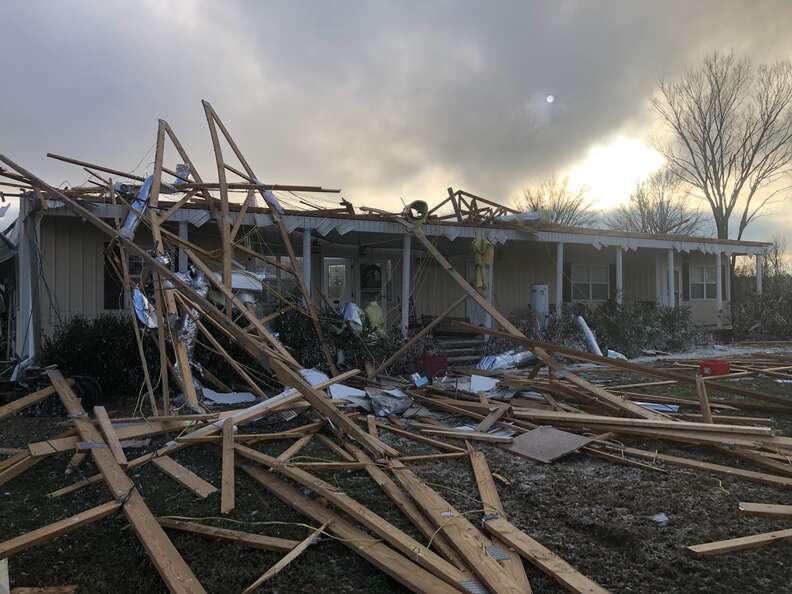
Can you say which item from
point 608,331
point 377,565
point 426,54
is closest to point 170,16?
point 426,54

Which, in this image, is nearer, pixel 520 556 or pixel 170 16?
pixel 520 556

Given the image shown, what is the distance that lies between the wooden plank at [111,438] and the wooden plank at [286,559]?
219cm

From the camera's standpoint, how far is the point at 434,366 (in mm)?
9273

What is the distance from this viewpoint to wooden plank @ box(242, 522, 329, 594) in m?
2.76

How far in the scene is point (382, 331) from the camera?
10.3m

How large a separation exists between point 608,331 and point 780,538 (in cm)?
1044

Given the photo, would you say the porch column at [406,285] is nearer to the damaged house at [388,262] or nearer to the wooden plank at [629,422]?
the damaged house at [388,262]

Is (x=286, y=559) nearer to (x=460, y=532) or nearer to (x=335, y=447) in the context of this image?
(x=460, y=532)

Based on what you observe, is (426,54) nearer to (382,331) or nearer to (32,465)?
(382,331)

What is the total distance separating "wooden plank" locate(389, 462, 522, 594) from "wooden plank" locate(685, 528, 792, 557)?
1226mm

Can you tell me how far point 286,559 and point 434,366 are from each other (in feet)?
21.0

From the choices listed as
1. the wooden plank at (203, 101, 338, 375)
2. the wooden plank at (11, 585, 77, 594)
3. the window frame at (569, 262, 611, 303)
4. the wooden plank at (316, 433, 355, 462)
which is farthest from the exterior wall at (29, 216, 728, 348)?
the wooden plank at (11, 585, 77, 594)

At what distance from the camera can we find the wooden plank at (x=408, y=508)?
3.07m

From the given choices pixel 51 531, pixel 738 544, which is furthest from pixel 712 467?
pixel 51 531
